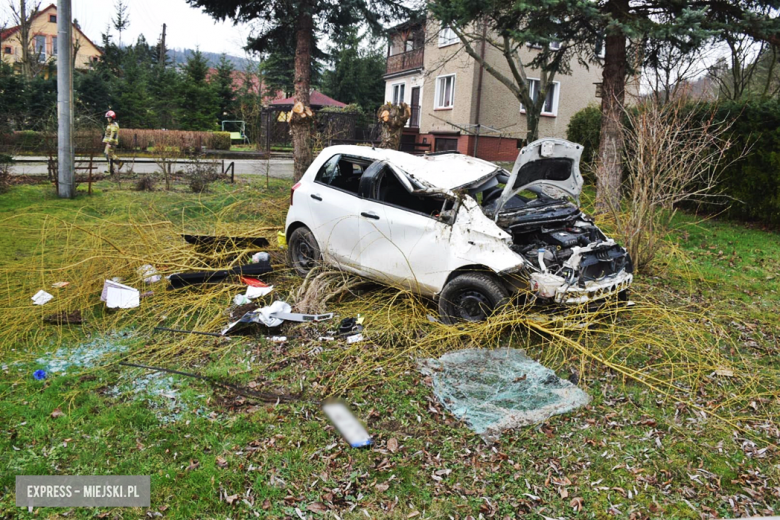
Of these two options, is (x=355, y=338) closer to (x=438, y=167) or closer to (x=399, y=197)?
(x=399, y=197)

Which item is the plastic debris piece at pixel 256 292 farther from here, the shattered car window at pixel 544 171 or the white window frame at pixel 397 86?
the white window frame at pixel 397 86

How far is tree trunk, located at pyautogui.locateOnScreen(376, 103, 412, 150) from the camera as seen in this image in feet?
A: 35.3

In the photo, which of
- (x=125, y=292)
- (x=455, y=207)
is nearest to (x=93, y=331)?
(x=125, y=292)

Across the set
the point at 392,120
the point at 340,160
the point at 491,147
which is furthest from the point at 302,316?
the point at 491,147

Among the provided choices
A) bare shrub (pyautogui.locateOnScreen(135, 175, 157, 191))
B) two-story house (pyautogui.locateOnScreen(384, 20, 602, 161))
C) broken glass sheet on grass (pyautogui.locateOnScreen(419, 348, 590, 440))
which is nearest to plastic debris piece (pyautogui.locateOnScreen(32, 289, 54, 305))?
broken glass sheet on grass (pyautogui.locateOnScreen(419, 348, 590, 440))

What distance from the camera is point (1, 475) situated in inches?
136

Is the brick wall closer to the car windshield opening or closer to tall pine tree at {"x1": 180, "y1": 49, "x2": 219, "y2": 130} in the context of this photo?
tall pine tree at {"x1": 180, "y1": 49, "x2": 219, "y2": 130}

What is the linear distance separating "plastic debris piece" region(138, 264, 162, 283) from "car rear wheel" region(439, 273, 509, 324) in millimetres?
3572

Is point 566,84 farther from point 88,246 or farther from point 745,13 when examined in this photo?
point 88,246

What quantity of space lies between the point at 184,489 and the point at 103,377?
1778mm

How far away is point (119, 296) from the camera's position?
6.30 meters

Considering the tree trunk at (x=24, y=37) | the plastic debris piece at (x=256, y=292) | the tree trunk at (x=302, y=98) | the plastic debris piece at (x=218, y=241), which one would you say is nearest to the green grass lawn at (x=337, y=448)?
the plastic debris piece at (x=256, y=292)

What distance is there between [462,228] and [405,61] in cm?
2857

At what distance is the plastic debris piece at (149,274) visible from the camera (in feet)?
22.8
